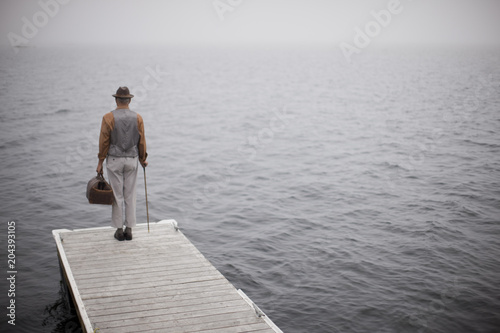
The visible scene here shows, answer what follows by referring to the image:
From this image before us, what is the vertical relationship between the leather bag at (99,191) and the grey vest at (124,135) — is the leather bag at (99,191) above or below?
below

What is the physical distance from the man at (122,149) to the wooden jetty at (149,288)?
2.08 feet

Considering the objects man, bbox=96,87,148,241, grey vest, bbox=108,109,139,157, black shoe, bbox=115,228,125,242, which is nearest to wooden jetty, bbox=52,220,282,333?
black shoe, bbox=115,228,125,242

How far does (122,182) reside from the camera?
27.1 ft

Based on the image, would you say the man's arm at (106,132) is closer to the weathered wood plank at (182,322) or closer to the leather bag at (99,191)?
the leather bag at (99,191)

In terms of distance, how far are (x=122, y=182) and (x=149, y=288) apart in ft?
6.45

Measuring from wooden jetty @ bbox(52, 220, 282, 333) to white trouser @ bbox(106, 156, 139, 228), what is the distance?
0.53 metres

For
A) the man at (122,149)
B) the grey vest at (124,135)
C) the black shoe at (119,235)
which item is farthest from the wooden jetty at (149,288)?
the grey vest at (124,135)

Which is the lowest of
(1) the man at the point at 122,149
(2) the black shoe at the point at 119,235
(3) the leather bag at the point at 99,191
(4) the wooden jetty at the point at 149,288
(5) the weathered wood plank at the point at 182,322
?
(5) the weathered wood plank at the point at 182,322

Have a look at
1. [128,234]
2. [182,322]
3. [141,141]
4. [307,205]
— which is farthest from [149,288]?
[307,205]

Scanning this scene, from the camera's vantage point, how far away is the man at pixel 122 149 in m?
7.84

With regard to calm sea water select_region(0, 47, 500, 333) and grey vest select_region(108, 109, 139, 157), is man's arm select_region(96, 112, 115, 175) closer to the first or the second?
grey vest select_region(108, 109, 139, 157)

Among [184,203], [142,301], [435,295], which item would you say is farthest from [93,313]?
[184,203]

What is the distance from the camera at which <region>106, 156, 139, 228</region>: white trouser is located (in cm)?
805

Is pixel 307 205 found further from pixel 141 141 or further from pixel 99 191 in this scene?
pixel 99 191
